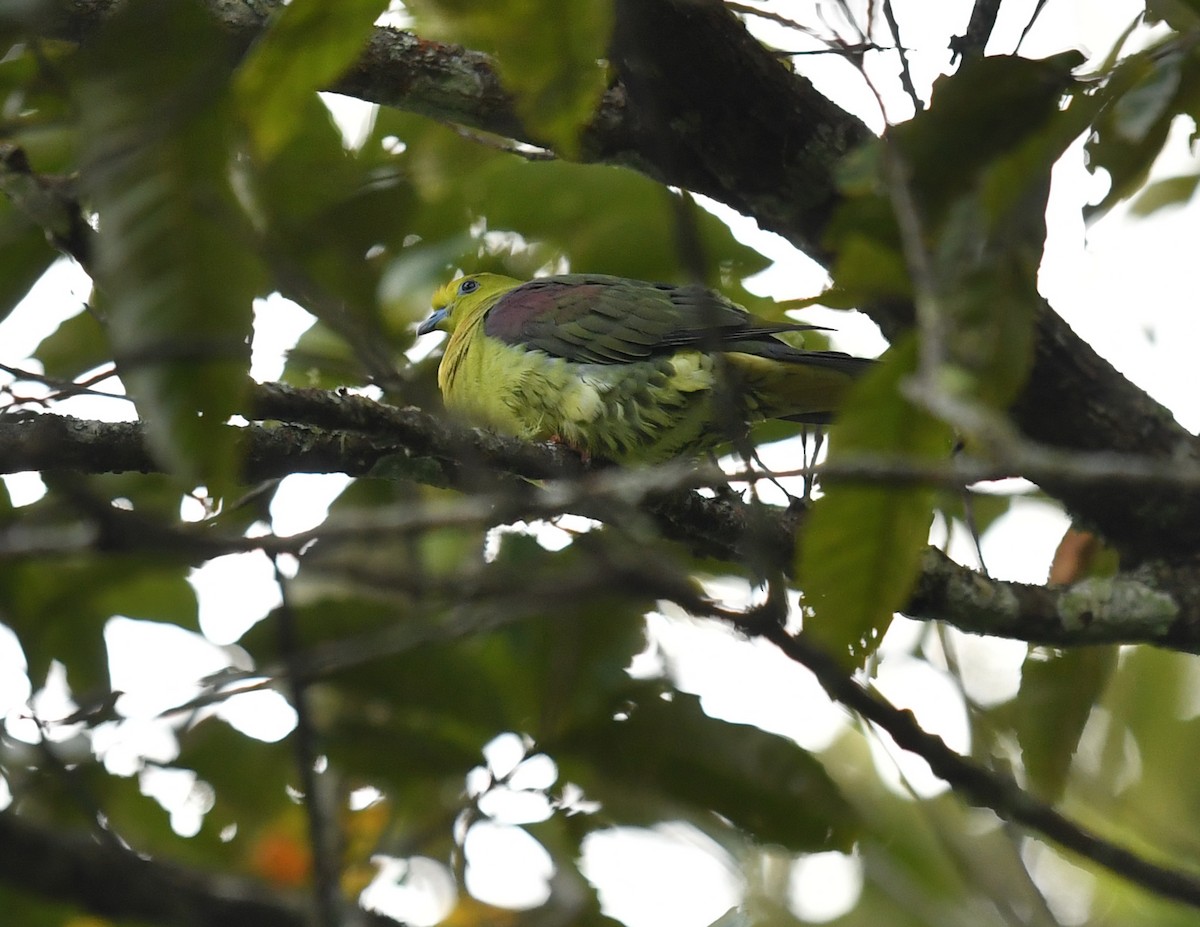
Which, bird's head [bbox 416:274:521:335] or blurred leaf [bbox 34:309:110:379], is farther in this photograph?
bird's head [bbox 416:274:521:335]

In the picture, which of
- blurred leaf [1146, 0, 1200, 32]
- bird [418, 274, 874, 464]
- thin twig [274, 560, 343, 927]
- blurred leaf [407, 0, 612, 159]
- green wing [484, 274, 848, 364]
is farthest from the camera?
green wing [484, 274, 848, 364]

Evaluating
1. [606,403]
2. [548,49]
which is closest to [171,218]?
[548,49]

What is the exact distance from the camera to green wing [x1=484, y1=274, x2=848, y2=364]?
397 centimetres

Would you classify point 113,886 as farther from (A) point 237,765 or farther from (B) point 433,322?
(B) point 433,322

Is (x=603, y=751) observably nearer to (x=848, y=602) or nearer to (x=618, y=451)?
(x=848, y=602)

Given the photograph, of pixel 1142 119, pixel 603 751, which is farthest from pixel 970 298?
pixel 603 751

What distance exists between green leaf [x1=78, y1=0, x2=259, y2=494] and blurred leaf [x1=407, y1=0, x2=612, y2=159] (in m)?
0.31

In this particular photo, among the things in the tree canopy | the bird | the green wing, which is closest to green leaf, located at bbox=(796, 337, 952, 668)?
the tree canopy

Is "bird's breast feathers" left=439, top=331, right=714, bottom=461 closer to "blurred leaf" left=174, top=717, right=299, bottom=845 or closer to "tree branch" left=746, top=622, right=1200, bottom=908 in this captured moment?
"blurred leaf" left=174, top=717, right=299, bottom=845

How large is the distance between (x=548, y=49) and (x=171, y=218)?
49 cm

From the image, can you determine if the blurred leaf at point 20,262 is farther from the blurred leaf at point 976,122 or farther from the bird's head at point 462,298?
the bird's head at point 462,298

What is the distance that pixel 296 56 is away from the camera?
4.98ft

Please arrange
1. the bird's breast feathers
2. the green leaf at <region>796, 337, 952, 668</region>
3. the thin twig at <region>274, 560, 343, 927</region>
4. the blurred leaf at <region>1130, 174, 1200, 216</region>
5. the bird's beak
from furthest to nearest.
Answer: the bird's beak → the bird's breast feathers → the blurred leaf at <region>1130, 174, 1200, 216</region> → the green leaf at <region>796, 337, 952, 668</region> → the thin twig at <region>274, 560, 343, 927</region>

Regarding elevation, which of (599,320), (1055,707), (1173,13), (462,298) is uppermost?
(462,298)
